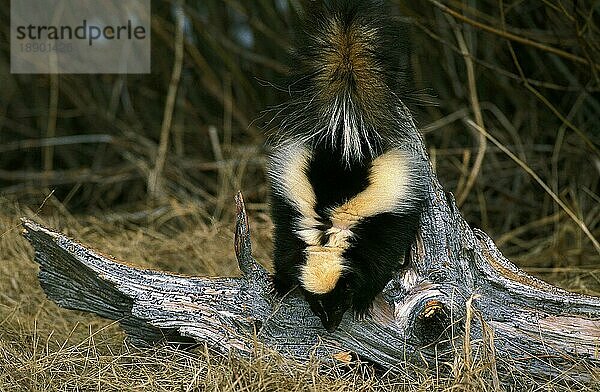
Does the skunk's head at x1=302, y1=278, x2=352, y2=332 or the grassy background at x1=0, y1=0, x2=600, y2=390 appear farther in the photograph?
the grassy background at x1=0, y1=0, x2=600, y2=390

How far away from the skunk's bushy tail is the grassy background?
0.15 metres

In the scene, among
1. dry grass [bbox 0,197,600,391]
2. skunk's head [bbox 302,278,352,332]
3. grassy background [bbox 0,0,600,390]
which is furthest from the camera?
grassy background [bbox 0,0,600,390]

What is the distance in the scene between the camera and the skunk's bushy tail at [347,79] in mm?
2709

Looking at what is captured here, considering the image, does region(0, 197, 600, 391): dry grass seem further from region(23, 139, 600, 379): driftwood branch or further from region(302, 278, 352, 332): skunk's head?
region(302, 278, 352, 332): skunk's head

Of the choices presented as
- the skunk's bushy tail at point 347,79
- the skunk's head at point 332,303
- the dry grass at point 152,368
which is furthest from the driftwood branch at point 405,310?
the skunk's bushy tail at point 347,79

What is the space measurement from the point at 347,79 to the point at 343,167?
0.29 meters

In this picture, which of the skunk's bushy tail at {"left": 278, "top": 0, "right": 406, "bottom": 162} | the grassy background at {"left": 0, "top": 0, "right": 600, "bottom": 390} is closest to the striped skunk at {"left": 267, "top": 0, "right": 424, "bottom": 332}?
the skunk's bushy tail at {"left": 278, "top": 0, "right": 406, "bottom": 162}

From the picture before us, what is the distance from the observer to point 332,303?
2.59 metres

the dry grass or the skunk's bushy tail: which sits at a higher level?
the skunk's bushy tail

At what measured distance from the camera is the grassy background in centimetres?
290

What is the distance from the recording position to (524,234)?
514 cm

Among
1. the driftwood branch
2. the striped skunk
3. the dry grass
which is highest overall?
the striped skunk

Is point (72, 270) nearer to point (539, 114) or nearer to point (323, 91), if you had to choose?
point (323, 91)

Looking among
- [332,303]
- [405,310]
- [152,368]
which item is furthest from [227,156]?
[332,303]
